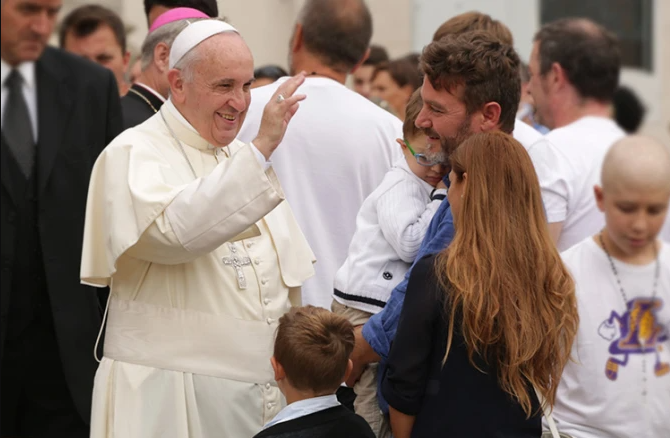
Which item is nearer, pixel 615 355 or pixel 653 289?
pixel 653 289

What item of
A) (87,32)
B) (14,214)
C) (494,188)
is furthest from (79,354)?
(87,32)

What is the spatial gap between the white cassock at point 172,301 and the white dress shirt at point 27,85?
1.30 metres

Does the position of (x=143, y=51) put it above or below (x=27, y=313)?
above

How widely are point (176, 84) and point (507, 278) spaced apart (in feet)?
4.21

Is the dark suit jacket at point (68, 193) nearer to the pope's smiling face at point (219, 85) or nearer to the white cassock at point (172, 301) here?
the white cassock at point (172, 301)

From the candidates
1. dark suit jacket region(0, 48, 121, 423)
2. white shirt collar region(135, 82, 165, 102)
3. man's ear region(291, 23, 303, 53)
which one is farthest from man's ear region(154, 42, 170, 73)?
dark suit jacket region(0, 48, 121, 423)

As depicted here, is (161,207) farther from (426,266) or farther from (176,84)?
(426,266)

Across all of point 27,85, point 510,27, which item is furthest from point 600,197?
point 510,27

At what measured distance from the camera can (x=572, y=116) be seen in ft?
14.3

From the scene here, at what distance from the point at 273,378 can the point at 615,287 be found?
1.28m

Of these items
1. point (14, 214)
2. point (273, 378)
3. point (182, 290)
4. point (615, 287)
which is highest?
point (14, 214)

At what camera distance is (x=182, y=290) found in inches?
137

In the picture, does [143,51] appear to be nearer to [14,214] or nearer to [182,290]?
[182,290]

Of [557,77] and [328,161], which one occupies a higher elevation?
[557,77]
